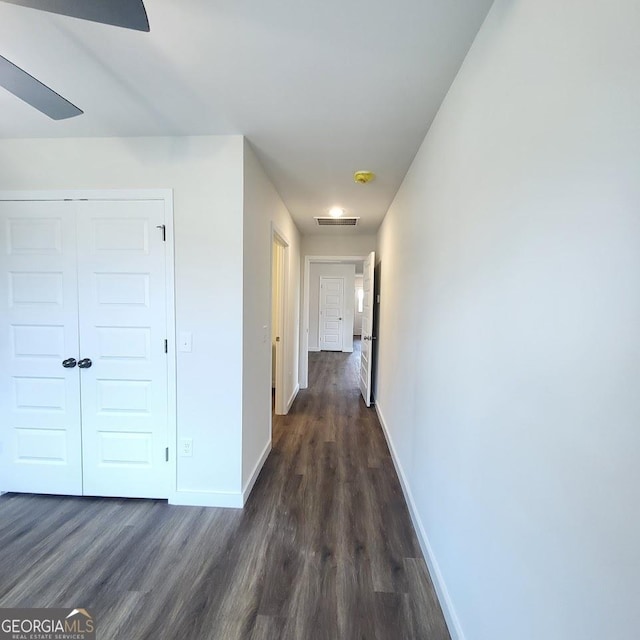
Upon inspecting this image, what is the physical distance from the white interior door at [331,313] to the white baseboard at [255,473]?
18.6 feet

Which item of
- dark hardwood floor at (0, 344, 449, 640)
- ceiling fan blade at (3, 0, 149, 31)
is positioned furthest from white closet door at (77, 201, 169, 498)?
ceiling fan blade at (3, 0, 149, 31)

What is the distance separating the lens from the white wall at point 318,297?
26.6 feet

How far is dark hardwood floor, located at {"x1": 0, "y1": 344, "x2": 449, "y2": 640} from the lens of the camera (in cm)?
133

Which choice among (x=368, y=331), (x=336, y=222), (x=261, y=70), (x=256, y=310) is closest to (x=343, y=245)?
(x=336, y=222)

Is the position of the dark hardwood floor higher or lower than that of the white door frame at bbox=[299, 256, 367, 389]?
lower

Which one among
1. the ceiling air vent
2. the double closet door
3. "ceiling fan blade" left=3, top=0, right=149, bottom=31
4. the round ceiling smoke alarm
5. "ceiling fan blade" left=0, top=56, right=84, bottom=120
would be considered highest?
the ceiling air vent

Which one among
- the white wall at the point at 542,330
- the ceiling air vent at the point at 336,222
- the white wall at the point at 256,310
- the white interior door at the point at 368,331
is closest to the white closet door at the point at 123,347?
the white wall at the point at 256,310

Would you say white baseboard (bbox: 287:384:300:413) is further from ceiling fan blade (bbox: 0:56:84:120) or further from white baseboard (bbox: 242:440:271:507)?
ceiling fan blade (bbox: 0:56:84:120)

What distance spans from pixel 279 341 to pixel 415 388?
2020 millimetres

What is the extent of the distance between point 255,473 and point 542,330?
225 cm

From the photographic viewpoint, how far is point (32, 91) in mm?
1285

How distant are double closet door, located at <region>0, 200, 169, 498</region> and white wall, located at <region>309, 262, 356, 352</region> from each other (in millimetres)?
6110

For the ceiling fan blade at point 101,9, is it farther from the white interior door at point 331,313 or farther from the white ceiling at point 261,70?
the white interior door at point 331,313

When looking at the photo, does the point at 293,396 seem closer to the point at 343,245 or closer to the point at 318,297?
the point at 343,245
